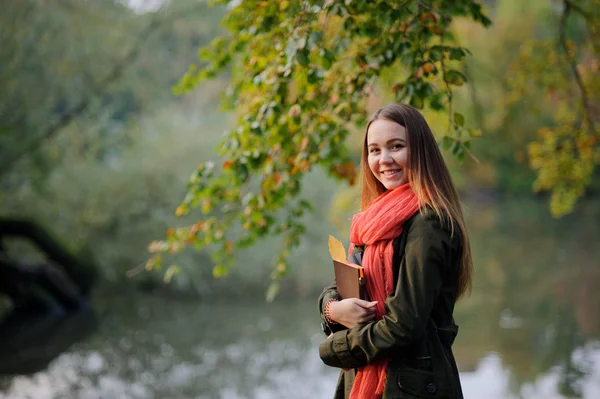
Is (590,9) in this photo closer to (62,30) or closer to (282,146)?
(282,146)

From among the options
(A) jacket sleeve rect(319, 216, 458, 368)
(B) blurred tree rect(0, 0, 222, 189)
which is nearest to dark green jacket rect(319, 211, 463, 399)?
(A) jacket sleeve rect(319, 216, 458, 368)

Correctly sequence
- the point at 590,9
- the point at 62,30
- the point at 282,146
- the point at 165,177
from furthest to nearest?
the point at 165,177, the point at 62,30, the point at 590,9, the point at 282,146

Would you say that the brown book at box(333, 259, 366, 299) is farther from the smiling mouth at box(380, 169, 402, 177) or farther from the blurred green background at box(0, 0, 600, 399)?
the blurred green background at box(0, 0, 600, 399)

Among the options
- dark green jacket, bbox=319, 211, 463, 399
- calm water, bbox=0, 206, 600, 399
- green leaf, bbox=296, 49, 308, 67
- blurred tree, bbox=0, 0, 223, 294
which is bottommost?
dark green jacket, bbox=319, 211, 463, 399

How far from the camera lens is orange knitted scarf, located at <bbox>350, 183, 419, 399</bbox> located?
224 centimetres

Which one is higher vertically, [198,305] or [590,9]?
[198,305]

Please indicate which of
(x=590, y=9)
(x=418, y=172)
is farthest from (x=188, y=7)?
(x=418, y=172)

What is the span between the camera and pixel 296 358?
28.8ft

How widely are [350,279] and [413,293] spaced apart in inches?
8.7

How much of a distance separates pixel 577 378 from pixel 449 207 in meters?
5.86

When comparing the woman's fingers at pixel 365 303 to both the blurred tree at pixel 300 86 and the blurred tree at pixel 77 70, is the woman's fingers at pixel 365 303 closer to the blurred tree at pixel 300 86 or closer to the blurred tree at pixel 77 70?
the blurred tree at pixel 300 86

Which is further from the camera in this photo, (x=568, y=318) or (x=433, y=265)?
(x=568, y=318)

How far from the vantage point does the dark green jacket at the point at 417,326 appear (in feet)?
7.07

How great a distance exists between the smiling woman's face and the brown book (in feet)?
0.97
